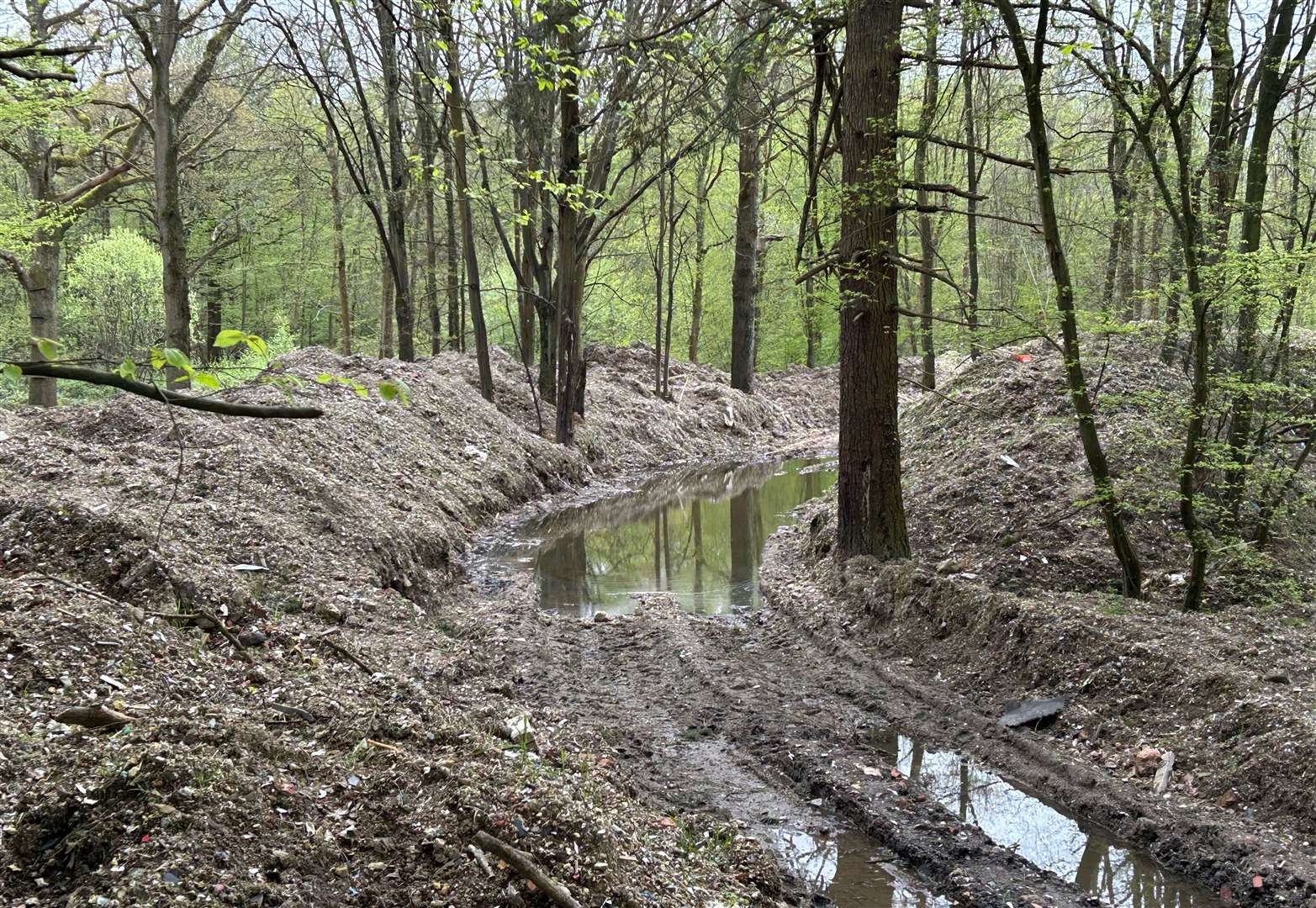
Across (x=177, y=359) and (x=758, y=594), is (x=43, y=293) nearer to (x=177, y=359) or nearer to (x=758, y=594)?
(x=758, y=594)

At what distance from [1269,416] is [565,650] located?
5.91m

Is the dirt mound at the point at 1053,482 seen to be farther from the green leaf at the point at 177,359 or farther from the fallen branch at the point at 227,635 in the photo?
the green leaf at the point at 177,359

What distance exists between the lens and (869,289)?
26.9 ft

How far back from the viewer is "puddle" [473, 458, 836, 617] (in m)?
9.71

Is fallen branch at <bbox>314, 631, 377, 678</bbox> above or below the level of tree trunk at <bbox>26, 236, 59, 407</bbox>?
below

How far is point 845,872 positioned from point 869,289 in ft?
17.8

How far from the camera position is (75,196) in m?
16.8

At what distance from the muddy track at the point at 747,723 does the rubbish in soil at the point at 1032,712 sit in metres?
0.84

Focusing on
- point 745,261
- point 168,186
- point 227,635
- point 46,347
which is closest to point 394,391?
point 46,347

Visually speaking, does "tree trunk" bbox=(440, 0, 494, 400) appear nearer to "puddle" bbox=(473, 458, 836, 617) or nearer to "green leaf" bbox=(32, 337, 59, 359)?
"puddle" bbox=(473, 458, 836, 617)

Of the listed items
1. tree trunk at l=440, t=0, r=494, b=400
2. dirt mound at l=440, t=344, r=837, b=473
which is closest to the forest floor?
tree trunk at l=440, t=0, r=494, b=400

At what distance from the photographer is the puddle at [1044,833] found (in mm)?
4129

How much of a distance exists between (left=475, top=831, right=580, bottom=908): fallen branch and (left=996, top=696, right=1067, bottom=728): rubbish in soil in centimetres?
365

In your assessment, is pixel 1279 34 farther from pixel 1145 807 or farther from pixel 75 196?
pixel 75 196
